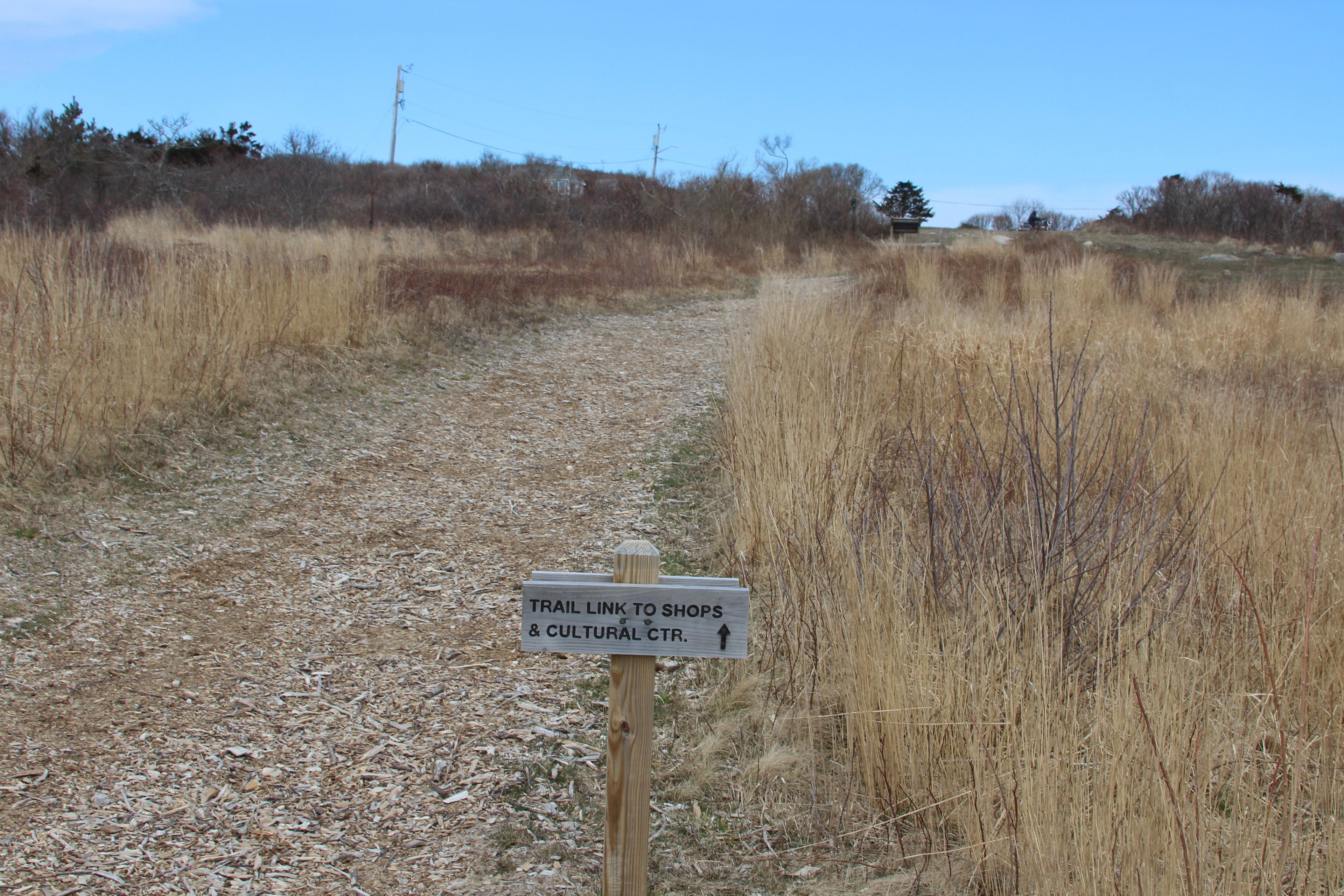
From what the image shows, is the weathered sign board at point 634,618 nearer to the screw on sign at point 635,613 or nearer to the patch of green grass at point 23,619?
the screw on sign at point 635,613

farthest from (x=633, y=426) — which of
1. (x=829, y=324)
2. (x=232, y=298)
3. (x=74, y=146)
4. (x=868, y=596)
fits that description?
(x=74, y=146)

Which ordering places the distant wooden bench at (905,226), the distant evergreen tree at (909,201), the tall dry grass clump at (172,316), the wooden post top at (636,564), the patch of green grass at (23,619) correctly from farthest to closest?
the distant evergreen tree at (909,201), the distant wooden bench at (905,226), the tall dry grass clump at (172,316), the patch of green grass at (23,619), the wooden post top at (636,564)

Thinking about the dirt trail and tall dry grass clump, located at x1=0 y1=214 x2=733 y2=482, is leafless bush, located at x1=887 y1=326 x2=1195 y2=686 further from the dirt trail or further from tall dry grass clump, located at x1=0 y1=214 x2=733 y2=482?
tall dry grass clump, located at x1=0 y1=214 x2=733 y2=482

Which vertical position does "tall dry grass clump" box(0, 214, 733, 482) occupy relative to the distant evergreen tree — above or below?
below

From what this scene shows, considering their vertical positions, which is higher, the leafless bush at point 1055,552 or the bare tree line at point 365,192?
the bare tree line at point 365,192

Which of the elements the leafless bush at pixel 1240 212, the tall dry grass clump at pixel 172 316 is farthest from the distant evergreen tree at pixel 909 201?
the tall dry grass clump at pixel 172 316

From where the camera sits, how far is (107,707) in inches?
121

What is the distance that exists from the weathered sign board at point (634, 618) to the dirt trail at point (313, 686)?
0.86 metres

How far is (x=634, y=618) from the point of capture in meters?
1.93

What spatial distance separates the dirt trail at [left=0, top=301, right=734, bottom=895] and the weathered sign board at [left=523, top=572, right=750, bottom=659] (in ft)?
2.83

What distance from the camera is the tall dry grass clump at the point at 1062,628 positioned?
197 cm

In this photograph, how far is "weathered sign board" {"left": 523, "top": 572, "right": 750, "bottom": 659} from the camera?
192cm

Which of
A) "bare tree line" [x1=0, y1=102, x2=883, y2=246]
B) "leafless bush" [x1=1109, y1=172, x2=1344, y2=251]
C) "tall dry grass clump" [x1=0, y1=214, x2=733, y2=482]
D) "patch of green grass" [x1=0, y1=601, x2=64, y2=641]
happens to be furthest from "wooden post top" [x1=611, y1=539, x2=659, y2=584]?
"leafless bush" [x1=1109, y1=172, x2=1344, y2=251]

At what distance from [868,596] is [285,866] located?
177cm
